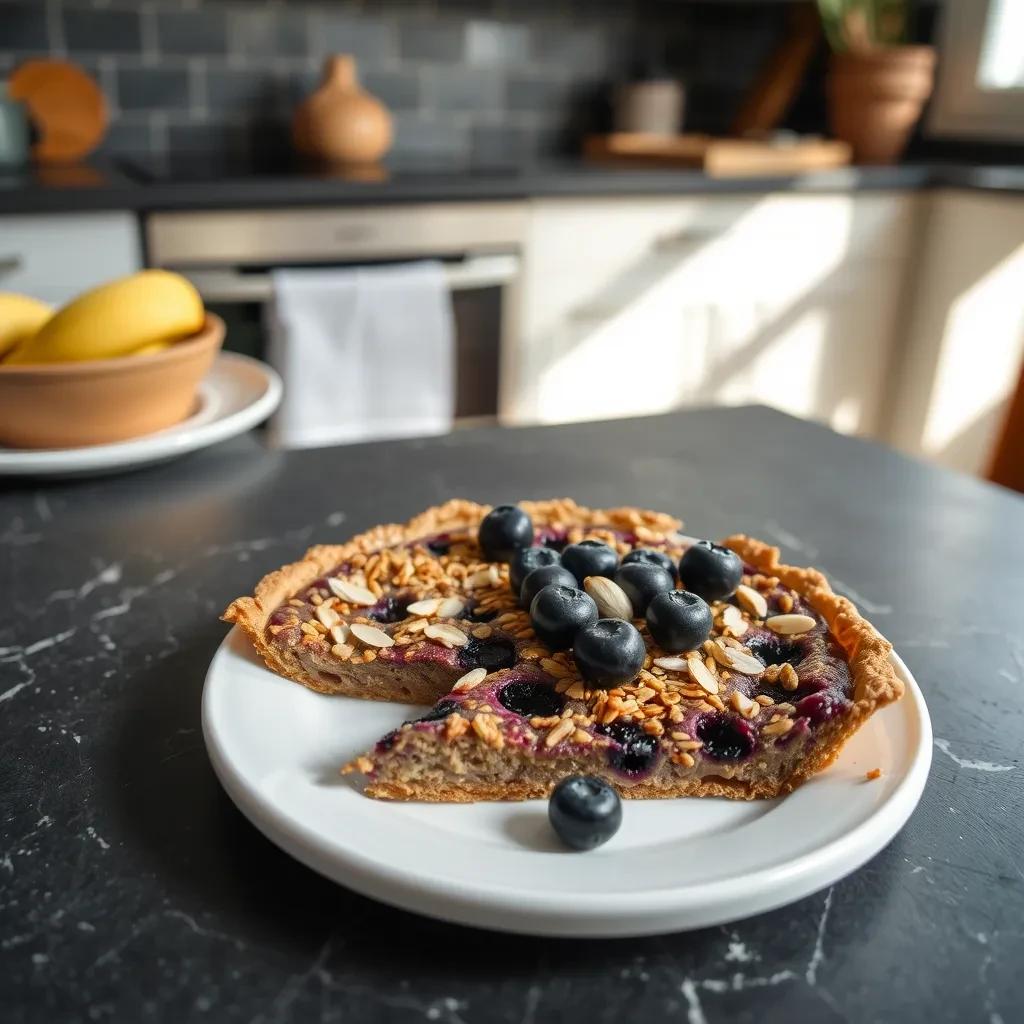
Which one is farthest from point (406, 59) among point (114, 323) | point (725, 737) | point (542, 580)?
point (725, 737)

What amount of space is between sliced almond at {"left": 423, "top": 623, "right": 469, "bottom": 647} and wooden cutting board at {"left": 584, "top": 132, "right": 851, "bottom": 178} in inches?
81.4

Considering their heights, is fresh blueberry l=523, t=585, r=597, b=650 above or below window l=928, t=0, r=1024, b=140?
below

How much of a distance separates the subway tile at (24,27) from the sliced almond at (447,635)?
2395mm

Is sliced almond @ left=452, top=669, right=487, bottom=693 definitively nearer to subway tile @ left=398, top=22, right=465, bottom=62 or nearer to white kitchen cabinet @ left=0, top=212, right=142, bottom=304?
white kitchen cabinet @ left=0, top=212, right=142, bottom=304

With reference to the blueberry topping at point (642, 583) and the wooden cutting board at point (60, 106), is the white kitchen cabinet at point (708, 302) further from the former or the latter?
the blueberry topping at point (642, 583)

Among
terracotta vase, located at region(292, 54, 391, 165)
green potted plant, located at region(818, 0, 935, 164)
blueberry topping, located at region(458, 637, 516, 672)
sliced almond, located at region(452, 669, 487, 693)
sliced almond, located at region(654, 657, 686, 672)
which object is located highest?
green potted plant, located at region(818, 0, 935, 164)

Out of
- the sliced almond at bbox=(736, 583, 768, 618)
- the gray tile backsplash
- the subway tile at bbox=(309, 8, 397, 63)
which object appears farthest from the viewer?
the subway tile at bbox=(309, 8, 397, 63)

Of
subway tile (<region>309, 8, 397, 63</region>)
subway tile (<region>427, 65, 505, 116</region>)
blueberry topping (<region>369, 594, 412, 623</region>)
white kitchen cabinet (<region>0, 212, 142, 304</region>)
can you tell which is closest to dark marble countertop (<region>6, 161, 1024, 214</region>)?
white kitchen cabinet (<region>0, 212, 142, 304</region>)

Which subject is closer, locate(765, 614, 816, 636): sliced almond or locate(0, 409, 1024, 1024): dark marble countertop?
locate(0, 409, 1024, 1024): dark marble countertop

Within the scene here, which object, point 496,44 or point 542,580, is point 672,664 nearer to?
point 542,580

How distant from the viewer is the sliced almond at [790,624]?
621 mm

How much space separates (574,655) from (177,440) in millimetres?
562

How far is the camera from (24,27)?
2387 mm

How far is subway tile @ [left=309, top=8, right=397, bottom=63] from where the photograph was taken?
2623mm
